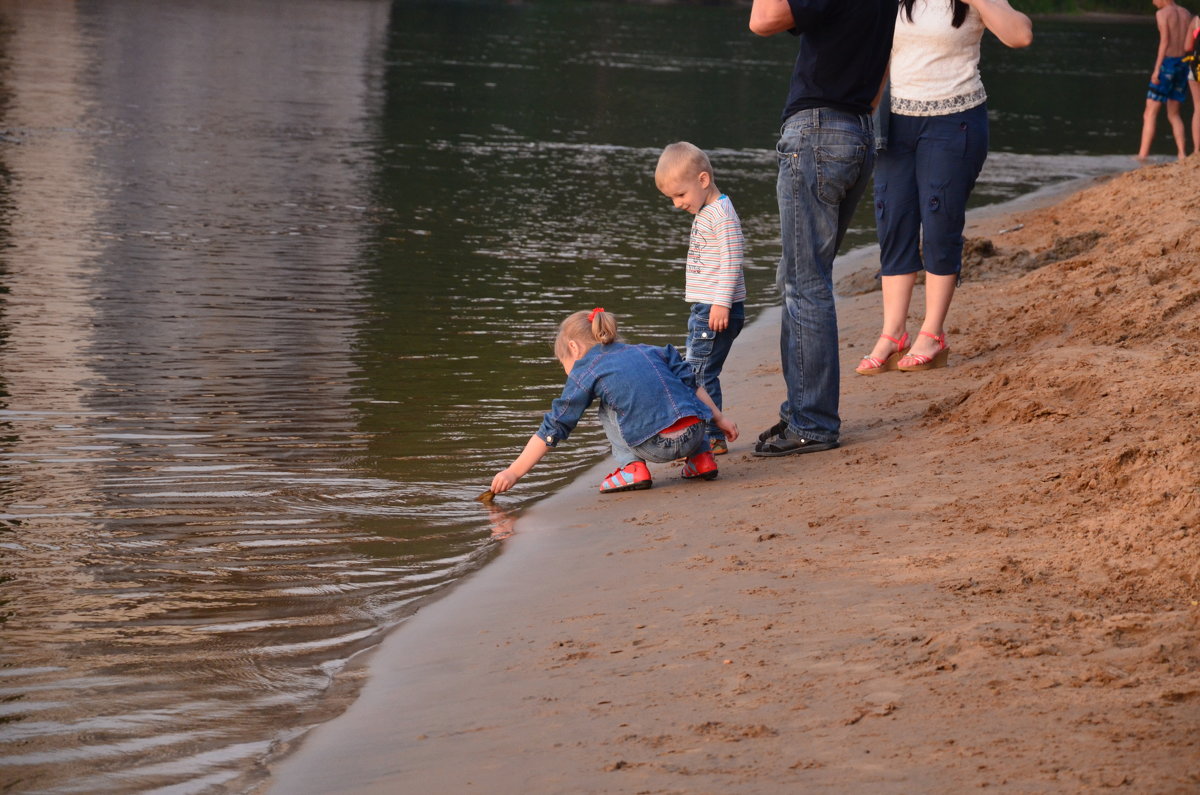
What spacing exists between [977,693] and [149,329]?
576 cm

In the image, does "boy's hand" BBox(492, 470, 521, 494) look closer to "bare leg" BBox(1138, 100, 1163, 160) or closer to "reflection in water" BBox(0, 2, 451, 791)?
"reflection in water" BBox(0, 2, 451, 791)

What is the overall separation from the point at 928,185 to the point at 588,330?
5.96ft

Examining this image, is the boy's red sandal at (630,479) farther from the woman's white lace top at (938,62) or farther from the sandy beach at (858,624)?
the woman's white lace top at (938,62)

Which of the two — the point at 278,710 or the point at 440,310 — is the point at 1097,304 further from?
the point at 278,710

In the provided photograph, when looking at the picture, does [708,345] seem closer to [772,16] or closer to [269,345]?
[772,16]

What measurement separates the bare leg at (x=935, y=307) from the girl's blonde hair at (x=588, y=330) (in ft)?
5.87

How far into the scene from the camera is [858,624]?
10.7 ft

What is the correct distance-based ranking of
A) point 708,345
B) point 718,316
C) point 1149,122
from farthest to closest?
1. point 1149,122
2. point 708,345
3. point 718,316

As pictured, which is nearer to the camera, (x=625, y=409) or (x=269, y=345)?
(x=625, y=409)

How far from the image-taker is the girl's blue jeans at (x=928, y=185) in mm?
5840

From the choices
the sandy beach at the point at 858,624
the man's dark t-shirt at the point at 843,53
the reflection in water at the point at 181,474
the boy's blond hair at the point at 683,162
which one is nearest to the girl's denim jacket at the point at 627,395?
the sandy beach at the point at 858,624

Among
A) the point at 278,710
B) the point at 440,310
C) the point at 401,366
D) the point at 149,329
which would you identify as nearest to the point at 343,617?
the point at 278,710

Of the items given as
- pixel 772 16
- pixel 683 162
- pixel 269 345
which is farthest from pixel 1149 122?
pixel 772 16

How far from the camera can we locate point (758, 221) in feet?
40.9
